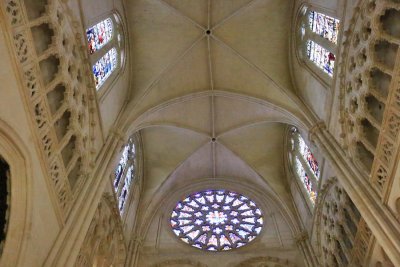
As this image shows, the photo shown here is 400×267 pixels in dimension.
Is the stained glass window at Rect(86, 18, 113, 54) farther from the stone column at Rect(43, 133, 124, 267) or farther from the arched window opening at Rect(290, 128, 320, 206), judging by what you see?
the arched window opening at Rect(290, 128, 320, 206)

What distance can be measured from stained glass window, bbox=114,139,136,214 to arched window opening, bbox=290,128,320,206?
646 centimetres

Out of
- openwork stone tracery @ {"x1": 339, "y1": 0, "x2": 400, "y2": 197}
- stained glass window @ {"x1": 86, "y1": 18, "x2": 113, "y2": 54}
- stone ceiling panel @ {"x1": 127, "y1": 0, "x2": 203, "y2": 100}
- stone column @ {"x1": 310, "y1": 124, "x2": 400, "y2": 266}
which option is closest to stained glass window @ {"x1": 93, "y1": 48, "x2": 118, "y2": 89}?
stained glass window @ {"x1": 86, "y1": 18, "x2": 113, "y2": 54}

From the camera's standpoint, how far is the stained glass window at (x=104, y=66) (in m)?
11.7

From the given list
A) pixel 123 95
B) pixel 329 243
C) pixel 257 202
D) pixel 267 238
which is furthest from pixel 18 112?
pixel 257 202

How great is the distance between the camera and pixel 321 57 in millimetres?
12539

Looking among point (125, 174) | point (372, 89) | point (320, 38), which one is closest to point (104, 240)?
point (125, 174)

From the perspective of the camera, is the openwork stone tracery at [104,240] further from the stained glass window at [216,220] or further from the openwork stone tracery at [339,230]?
the openwork stone tracery at [339,230]

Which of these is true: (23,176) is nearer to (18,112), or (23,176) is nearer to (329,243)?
(18,112)

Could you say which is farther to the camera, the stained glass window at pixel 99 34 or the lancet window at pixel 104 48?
the lancet window at pixel 104 48

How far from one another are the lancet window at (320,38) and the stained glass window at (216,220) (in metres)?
6.39

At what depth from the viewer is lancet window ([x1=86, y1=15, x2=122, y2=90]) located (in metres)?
11.5

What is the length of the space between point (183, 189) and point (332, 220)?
7.25 m

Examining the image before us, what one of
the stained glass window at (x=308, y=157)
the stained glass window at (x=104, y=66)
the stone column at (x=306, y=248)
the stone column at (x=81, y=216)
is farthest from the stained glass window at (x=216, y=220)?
the stained glass window at (x=104, y=66)

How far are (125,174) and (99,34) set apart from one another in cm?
513
